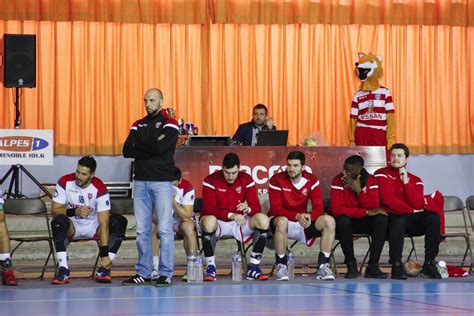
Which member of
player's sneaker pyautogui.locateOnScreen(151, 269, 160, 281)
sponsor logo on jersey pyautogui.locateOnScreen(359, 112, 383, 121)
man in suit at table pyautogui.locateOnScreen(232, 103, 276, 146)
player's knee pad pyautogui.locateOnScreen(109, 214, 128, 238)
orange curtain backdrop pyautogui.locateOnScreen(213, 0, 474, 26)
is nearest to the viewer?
player's sneaker pyautogui.locateOnScreen(151, 269, 160, 281)

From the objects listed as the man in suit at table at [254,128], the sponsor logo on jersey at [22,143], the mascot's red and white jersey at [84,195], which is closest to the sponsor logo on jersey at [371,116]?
the man in suit at table at [254,128]

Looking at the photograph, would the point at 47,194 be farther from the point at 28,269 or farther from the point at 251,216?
the point at 251,216

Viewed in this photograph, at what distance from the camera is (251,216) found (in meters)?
10.7

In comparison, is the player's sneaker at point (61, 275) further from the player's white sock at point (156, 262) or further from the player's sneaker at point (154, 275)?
the player's white sock at point (156, 262)

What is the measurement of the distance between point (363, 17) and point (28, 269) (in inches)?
300

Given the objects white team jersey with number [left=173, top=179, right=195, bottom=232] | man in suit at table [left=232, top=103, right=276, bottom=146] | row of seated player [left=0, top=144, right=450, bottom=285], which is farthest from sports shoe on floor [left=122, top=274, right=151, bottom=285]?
man in suit at table [left=232, top=103, right=276, bottom=146]

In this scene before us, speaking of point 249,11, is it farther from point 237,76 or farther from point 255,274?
point 255,274

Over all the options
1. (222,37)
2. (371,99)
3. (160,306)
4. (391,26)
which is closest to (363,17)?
(391,26)

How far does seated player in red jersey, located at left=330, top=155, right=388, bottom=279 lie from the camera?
10.7 m

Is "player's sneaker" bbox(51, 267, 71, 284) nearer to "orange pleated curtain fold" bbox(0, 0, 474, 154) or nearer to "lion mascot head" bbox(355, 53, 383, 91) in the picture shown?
"lion mascot head" bbox(355, 53, 383, 91)

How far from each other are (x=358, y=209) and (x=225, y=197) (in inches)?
55.1

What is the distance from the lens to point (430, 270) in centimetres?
1068

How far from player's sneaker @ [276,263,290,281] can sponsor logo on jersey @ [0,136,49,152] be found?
14.1ft

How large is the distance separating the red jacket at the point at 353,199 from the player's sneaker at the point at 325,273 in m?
0.69
